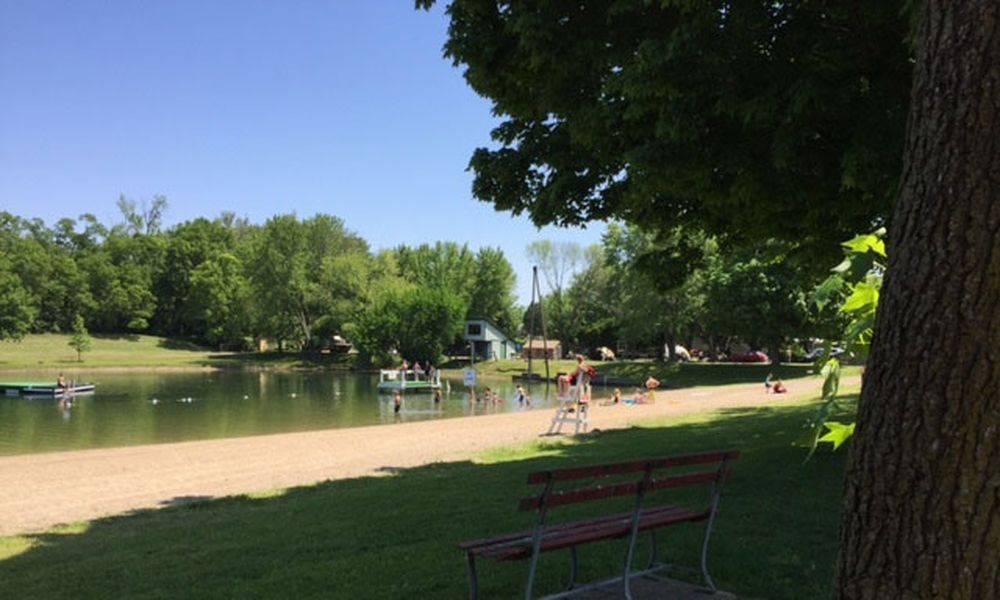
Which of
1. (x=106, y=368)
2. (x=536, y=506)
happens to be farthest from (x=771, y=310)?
(x=106, y=368)

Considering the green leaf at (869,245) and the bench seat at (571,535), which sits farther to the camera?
the bench seat at (571,535)

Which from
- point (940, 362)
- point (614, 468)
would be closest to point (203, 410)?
point (614, 468)

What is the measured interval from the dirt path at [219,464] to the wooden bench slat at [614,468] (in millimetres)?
9441

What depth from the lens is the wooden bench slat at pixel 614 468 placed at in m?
4.47

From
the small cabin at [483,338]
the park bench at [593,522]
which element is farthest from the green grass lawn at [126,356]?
the park bench at [593,522]

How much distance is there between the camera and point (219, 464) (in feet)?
58.3

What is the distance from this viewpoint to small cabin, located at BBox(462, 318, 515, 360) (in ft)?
264

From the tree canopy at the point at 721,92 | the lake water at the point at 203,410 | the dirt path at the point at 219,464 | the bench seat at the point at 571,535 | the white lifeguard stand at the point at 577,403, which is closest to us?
the bench seat at the point at 571,535

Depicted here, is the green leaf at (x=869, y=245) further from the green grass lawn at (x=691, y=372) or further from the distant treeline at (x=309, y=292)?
the distant treeline at (x=309, y=292)

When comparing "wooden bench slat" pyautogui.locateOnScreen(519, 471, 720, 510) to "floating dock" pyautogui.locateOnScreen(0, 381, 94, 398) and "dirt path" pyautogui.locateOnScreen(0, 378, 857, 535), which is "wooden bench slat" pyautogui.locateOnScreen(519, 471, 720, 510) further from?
"floating dock" pyautogui.locateOnScreen(0, 381, 94, 398)

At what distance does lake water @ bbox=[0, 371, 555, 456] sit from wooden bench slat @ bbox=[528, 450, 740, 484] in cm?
2412

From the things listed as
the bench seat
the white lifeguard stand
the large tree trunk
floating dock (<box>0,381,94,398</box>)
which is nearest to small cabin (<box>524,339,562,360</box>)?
floating dock (<box>0,381,94,398</box>)

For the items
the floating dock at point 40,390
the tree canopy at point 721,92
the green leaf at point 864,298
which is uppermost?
the tree canopy at point 721,92

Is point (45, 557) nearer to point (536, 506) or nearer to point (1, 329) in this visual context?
point (536, 506)
